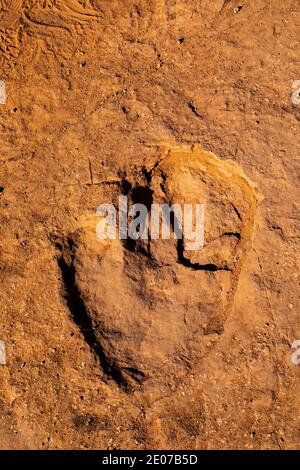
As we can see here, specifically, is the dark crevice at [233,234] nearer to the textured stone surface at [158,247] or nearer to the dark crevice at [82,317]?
the textured stone surface at [158,247]

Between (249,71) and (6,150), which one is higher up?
(249,71)

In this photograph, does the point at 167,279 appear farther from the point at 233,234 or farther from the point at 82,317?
the point at 82,317

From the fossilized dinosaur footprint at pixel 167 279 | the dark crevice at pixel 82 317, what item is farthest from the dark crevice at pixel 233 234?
the dark crevice at pixel 82 317

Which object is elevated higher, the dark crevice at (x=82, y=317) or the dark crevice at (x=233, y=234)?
the dark crevice at (x=233, y=234)

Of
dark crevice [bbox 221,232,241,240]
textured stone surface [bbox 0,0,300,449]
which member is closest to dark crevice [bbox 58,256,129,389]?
textured stone surface [bbox 0,0,300,449]

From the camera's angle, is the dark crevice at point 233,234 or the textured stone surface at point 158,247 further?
the dark crevice at point 233,234

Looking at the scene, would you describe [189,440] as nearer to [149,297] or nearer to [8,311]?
[149,297]

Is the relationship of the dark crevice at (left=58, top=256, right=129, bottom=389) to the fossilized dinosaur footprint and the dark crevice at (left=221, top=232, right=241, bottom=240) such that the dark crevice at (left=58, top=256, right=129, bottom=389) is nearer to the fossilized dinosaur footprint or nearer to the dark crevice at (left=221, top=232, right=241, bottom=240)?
the fossilized dinosaur footprint
